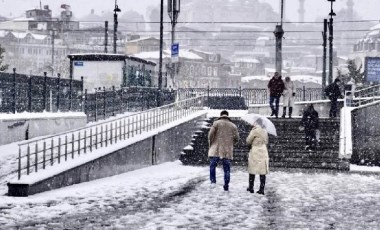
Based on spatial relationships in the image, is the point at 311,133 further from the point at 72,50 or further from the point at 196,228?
the point at 72,50

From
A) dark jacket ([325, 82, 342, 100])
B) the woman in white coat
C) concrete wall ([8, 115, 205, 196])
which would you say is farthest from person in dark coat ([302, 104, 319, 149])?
the woman in white coat

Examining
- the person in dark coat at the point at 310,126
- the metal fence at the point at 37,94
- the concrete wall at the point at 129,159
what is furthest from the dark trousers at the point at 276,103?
the metal fence at the point at 37,94

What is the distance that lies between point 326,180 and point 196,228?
735 cm

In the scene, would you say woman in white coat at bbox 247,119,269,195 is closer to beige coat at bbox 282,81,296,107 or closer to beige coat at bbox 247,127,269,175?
beige coat at bbox 247,127,269,175

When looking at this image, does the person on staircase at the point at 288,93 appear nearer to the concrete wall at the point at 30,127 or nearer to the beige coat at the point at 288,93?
the beige coat at the point at 288,93

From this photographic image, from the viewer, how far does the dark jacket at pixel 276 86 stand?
21609 mm

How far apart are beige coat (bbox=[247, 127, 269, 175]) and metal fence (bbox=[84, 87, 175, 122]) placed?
41.5ft

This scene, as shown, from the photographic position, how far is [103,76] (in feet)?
94.4

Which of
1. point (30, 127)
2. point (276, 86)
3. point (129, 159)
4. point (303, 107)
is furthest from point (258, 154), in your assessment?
point (303, 107)

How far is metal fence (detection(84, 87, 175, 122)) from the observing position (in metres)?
24.5

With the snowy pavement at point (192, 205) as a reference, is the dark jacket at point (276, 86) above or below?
above

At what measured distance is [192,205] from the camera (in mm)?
10859

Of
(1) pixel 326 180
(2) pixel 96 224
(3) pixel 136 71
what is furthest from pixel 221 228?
(3) pixel 136 71

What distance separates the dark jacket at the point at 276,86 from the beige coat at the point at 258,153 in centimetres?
942
